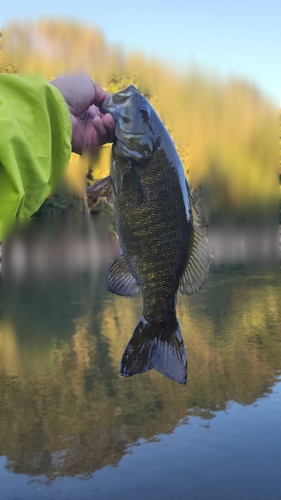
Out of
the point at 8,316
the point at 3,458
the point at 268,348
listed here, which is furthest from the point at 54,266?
the point at 3,458

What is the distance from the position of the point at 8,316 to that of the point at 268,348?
42.4ft

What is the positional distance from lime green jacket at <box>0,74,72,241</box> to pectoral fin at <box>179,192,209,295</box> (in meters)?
0.52

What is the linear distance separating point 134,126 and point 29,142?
0.37 metres

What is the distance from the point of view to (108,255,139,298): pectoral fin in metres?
2.27

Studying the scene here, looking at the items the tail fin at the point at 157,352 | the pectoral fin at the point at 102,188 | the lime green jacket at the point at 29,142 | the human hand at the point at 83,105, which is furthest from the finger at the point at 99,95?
the tail fin at the point at 157,352

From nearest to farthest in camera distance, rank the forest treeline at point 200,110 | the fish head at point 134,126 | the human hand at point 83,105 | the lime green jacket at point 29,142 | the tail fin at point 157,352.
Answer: the lime green jacket at point 29,142 < the fish head at point 134,126 < the tail fin at point 157,352 < the human hand at point 83,105 < the forest treeline at point 200,110

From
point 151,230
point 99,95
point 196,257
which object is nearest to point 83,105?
point 99,95

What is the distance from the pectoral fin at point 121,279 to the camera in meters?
2.27

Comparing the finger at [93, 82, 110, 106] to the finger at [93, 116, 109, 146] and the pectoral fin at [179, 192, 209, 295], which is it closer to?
the finger at [93, 116, 109, 146]

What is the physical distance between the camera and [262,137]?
35.9m

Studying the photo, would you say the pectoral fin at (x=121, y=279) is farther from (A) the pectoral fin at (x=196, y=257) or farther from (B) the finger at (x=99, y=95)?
(B) the finger at (x=99, y=95)

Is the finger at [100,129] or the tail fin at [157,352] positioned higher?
the finger at [100,129]

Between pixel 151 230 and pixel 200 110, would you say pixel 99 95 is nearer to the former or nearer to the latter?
pixel 151 230

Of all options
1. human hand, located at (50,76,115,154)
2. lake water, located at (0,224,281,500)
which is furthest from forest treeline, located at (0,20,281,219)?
human hand, located at (50,76,115,154)
